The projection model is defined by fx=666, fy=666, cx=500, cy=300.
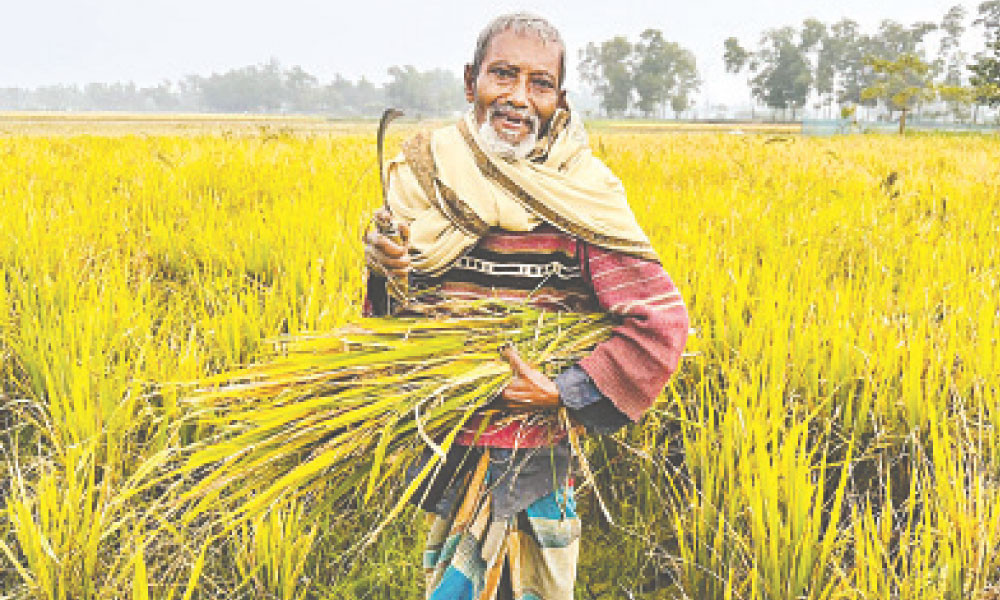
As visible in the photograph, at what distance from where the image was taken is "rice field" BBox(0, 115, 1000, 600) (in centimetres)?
A: 126

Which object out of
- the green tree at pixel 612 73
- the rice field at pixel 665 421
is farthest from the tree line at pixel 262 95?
the rice field at pixel 665 421

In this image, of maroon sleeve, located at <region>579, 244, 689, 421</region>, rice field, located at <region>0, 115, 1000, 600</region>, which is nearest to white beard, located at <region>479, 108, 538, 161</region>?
maroon sleeve, located at <region>579, 244, 689, 421</region>

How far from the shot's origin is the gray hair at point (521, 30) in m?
1.03

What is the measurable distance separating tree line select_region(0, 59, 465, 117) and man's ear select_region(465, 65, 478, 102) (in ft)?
295

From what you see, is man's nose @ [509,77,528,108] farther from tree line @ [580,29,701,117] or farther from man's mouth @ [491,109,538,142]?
tree line @ [580,29,701,117]

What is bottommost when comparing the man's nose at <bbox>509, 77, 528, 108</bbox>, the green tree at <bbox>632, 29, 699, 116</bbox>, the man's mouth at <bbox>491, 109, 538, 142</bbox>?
the man's mouth at <bbox>491, 109, 538, 142</bbox>

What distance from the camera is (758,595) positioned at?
1.23 metres

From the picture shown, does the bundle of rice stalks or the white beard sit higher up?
the white beard

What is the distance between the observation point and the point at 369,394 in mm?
1091

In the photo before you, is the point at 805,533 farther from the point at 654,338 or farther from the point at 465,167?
the point at 465,167

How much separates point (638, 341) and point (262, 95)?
133 meters

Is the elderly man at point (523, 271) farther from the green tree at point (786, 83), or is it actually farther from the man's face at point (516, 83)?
the green tree at point (786, 83)

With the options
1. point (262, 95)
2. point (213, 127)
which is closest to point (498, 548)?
point (213, 127)

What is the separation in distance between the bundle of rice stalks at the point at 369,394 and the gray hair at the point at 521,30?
41 cm
